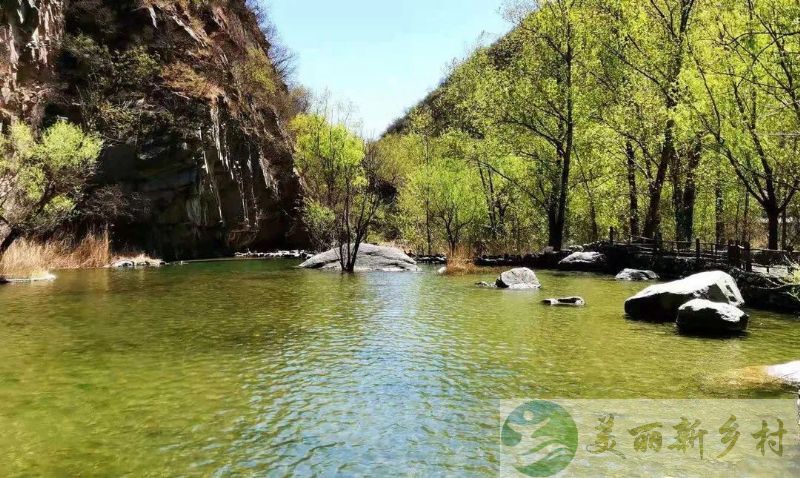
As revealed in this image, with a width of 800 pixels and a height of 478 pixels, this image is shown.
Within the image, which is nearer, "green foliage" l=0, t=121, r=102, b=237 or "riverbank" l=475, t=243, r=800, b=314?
"riverbank" l=475, t=243, r=800, b=314

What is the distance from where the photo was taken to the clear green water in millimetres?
5312

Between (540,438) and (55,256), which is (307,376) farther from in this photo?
(55,256)

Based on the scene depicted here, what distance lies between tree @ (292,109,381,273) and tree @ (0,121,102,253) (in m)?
12.9

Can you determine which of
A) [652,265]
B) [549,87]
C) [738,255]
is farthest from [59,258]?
[738,255]

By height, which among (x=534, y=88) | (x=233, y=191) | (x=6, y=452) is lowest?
(x=6, y=452)

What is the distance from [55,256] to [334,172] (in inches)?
728

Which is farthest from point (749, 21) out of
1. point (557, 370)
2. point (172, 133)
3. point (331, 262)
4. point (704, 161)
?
point (172, 133)

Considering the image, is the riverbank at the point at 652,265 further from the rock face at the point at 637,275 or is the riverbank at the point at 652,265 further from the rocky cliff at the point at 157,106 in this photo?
the rocky cliff at the point at 157,106

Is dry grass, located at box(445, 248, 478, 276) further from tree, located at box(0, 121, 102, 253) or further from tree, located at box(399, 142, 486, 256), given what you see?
tree, located at box(0, 121, 102, 253)

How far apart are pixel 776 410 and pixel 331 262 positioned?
80.1 ft

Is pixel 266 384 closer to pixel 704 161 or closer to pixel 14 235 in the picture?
pixel 14 235

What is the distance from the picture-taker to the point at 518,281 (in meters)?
19.5

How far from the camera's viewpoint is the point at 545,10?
29.7 metres

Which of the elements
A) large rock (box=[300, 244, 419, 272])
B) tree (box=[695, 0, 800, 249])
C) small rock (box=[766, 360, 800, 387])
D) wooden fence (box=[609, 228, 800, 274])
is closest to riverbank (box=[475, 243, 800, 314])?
wooden fence (box=[609, 228, 800, 274])
